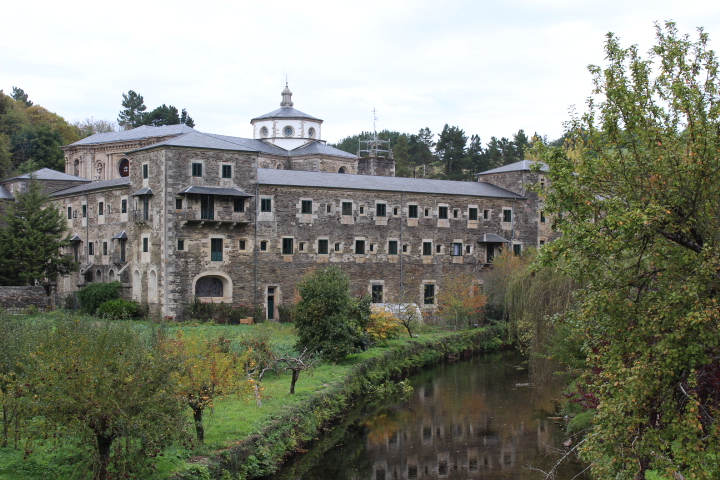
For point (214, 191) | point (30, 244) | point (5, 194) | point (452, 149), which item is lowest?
point (30, 244)

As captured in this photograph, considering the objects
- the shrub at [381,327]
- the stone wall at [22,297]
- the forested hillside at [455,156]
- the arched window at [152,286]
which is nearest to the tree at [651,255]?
the shrub at [381,327]

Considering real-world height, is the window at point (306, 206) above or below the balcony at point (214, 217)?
above

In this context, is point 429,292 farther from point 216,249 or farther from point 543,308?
point 543,308

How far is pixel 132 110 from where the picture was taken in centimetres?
8325

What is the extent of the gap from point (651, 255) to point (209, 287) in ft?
102

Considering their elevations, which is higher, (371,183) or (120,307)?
(371,183)

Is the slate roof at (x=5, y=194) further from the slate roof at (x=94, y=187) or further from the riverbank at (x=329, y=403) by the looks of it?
the riverbank at (x=329, y=403)

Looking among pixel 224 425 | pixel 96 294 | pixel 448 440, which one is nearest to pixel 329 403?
pixel 448 440

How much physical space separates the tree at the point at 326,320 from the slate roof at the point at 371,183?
45.0ft

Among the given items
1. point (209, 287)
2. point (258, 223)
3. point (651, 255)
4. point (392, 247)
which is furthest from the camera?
point (392, 247)

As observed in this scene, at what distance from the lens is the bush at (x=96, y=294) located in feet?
129

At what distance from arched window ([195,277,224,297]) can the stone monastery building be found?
0.05 m

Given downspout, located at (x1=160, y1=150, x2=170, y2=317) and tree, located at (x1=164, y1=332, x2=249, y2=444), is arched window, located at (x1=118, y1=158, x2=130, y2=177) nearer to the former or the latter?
downspout, located at (x1=160, y1=150, x2=170, y2=317)

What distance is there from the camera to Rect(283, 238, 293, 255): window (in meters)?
41.4
